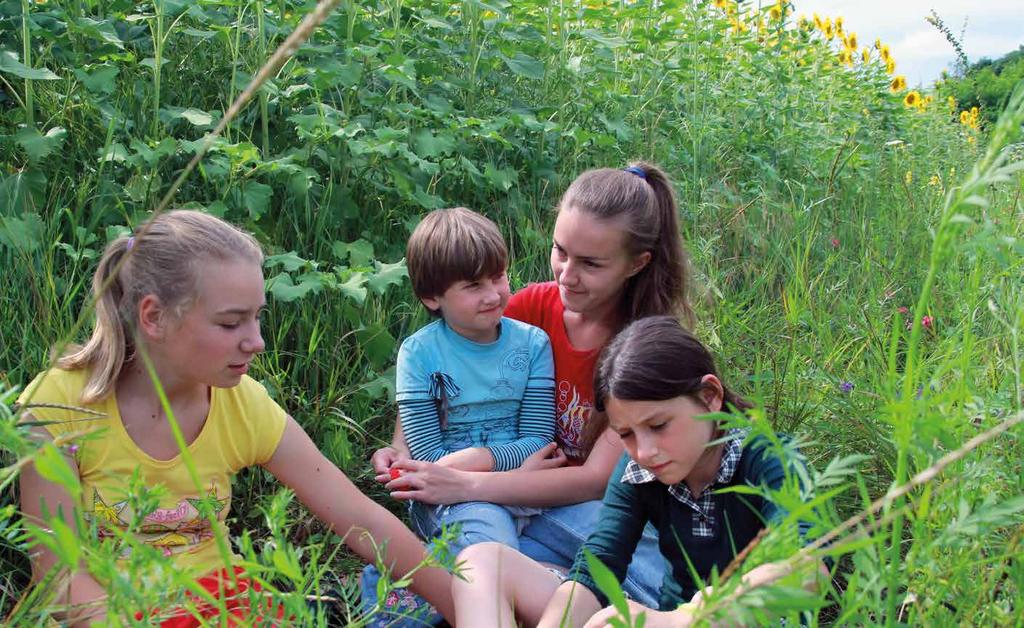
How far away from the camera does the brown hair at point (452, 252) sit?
245 cm

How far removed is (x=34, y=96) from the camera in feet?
9.75

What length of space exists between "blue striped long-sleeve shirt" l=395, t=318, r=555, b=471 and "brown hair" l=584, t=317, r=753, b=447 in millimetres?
538

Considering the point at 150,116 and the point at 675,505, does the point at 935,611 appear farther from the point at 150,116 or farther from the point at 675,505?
the point at 150,116

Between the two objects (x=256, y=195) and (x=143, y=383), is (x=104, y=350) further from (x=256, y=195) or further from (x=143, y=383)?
(x=256, y=195)

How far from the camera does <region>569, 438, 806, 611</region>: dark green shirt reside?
192cm

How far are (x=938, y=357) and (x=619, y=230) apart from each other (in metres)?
0.86

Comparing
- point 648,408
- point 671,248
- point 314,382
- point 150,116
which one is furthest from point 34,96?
point 648,408

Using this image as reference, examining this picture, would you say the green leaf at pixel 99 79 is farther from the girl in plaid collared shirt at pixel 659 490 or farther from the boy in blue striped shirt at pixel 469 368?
the girl in plaid collared shirt at pixel 659 490

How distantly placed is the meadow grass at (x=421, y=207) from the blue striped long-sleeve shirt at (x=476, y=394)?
8.9 inches

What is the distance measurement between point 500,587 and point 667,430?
0.50 metres

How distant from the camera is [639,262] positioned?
2588 mm

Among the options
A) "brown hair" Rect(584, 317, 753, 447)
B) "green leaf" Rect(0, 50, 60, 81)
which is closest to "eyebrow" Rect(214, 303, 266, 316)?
"brown hair" Rect(584, 317, 753, 447)

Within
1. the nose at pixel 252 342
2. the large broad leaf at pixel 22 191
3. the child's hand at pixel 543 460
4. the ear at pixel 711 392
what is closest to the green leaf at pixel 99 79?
the large broad leaf at pixel 22 191

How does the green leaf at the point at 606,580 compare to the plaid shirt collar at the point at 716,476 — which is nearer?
Answer: the green leaf at the point at 606,580
